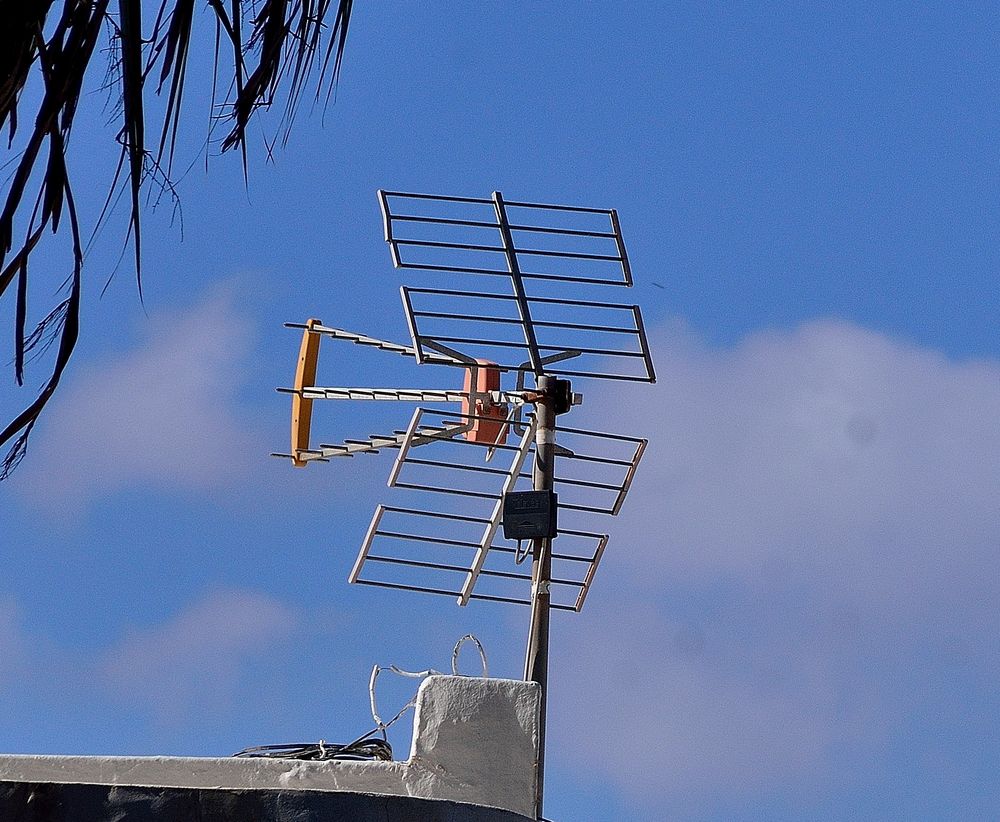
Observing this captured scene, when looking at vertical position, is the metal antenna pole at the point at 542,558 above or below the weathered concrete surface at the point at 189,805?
above

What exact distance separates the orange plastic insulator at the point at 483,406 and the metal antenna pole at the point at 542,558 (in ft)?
1.14

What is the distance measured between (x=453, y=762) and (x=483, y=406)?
17.7ft

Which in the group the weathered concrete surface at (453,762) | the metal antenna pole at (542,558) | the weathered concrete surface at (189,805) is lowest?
the weathered concrete surface at (189,805)

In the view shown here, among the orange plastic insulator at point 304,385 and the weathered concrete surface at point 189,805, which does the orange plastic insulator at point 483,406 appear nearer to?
the orange plastic insulator at point 304,385

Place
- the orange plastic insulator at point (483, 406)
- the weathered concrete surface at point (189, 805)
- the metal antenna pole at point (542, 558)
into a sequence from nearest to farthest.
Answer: the weathered concrete surface at point (189, 805)
the metal antenna pole at point (542, 558)
the orange plastic insulator at point (483, 406)

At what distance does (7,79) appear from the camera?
7.95 ft

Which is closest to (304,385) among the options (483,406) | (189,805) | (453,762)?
(483,406)

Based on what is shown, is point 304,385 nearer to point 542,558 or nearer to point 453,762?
point 542,558

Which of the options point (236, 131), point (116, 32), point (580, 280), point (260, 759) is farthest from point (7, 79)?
point (580, 280)

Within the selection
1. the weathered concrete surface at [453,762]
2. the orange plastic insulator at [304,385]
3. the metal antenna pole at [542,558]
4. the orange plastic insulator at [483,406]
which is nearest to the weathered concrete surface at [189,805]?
the weathered concrete surface at [453,762]

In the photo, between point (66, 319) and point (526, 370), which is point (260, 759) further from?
point (526, 370)

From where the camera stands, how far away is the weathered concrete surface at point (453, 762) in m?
5.74

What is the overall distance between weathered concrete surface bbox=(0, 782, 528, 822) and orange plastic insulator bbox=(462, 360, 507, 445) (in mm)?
7133

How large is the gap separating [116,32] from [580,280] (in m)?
8.36
